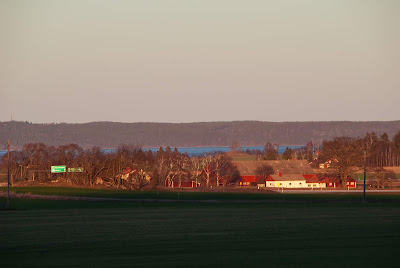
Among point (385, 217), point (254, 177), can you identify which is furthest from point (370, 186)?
point (385, 217)

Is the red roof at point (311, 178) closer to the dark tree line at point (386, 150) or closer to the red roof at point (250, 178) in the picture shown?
the red roof at point (250, 178)

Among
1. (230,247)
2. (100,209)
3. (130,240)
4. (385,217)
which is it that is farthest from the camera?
(100,209)

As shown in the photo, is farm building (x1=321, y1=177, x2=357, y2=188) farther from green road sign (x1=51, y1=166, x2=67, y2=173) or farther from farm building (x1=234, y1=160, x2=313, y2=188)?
green road sign (x1=51, y1=166, x2=67, y2=173)

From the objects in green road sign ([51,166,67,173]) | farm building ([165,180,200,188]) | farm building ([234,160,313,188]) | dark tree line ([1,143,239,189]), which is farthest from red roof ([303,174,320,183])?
green road sign ([51,166,67,173])

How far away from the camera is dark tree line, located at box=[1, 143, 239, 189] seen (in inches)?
3408

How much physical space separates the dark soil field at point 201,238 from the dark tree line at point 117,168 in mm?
37927

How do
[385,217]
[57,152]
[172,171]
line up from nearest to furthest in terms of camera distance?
[385,217] → [172,171] → [57,152]

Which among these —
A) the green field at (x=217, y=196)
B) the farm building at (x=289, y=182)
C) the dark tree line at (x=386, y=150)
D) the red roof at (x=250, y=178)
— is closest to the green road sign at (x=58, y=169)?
the green field at (x=217, y=196)

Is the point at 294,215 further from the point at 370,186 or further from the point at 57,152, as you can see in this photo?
the point at 57,152

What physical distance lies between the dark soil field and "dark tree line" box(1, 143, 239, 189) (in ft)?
124

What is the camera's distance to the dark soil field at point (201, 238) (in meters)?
24.4

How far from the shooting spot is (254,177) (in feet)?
335

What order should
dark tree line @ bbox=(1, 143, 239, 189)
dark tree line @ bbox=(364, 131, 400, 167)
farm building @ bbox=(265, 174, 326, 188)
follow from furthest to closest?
1. dark tree line @ bbox=(364, 131, 400, 167)
2. farm building @ bbox=(265, 174, 326, 188)
3. dark tree line @ bbox=(1, 143, 239, 189)

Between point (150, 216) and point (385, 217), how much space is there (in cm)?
1787
